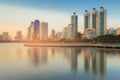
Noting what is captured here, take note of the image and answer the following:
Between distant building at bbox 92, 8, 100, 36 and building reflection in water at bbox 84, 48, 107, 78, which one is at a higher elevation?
distant building at bbox 92, 8, 100, 36

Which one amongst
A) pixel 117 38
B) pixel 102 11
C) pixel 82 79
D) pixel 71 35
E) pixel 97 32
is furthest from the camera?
pixel 71 35

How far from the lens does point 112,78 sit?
17.3 metres

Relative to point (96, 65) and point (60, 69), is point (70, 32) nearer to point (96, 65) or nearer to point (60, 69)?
point (96, 65)

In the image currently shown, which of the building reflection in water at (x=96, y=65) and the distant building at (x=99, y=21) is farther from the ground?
the distant building at (x=99, y=21)

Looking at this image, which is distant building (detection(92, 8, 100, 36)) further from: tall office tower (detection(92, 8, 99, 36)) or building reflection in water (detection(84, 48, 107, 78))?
building reflection in water (detection(84, 48, 107, 78))

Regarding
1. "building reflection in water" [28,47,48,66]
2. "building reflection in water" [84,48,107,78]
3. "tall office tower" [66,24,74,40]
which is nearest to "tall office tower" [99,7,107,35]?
"tall office tower" [66,24,74,40]

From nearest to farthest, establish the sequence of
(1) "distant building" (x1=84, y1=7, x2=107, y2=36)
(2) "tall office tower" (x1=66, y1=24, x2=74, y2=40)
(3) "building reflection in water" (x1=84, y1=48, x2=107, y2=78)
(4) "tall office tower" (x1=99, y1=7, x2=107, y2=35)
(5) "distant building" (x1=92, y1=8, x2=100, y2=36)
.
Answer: (3) "building reflection in water" (x1=84, y1=48, x2=107, y2=78) < (4) "tall office tower" (x1=99, y1=7, x2=107, y2=35) < (1) "distant building" (x1=84, y1=7, x2=107, y2=36) < (5) "distant building" (x1=92, y1=8, x2=100, y2=36) < (2) "tall office tower" (x1=66, y1=24, x2=74, y2=40)

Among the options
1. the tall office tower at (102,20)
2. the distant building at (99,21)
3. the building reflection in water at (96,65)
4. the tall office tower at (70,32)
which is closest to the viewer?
the building reflection in water at (96,65)

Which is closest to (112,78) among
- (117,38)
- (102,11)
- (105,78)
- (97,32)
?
(105,78)

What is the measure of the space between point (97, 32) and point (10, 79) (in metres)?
160

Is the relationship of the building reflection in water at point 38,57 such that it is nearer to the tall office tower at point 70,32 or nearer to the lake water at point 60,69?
the lake water at point 60,69

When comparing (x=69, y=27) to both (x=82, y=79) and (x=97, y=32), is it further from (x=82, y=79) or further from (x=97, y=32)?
(x=82, y=79)

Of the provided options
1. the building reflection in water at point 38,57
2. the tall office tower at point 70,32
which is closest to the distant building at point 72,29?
the tall office tower at point 70,32

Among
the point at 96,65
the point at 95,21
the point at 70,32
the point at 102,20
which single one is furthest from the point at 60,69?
the point at 70,32
